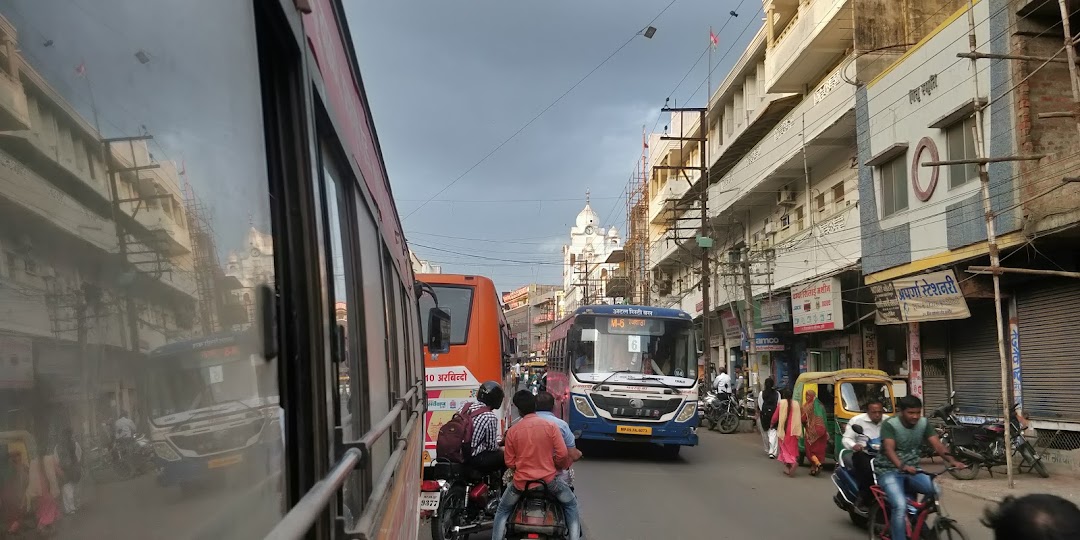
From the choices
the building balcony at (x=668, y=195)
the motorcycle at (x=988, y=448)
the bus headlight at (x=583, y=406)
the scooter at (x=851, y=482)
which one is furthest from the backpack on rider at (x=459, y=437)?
the building balcony at (x=668, y=195)

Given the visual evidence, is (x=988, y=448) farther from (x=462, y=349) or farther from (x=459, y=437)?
(x=459, y=437)

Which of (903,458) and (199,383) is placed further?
(903,458)

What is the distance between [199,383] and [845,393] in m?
13.8

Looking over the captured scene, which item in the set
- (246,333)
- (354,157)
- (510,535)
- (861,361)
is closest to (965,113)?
(861,361)

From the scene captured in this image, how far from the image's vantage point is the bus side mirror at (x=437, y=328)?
8.59 meters

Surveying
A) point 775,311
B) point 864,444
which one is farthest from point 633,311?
point 775,311

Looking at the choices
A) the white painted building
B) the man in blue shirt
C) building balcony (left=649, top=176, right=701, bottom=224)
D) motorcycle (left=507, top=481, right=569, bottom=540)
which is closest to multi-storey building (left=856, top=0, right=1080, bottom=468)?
the man in blue shirt

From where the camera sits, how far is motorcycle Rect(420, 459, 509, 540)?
7.20 metres

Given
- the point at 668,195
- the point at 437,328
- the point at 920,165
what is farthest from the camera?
the point at 668,195

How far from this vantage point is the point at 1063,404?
43.7 feet

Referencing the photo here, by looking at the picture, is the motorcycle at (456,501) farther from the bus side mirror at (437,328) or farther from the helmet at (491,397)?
the bus side mirror at (437,328)

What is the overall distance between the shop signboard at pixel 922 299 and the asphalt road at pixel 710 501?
4.68 metres

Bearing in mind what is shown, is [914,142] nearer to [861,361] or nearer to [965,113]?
[965,113]

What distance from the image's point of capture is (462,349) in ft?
40.5
